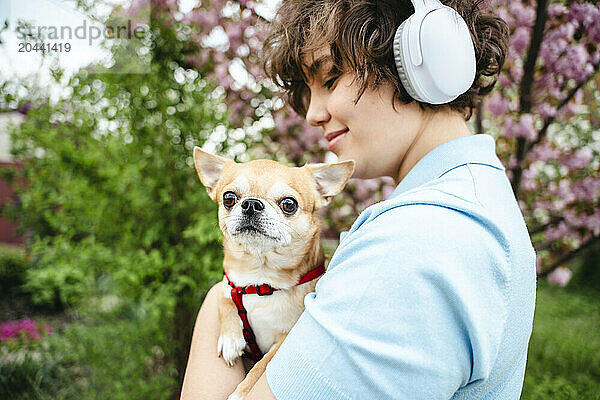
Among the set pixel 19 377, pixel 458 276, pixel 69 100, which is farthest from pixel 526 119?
pixel 19 377

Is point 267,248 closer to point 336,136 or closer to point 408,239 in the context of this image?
point 336,136

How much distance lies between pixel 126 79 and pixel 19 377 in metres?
2.29

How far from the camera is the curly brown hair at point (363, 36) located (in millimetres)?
1147

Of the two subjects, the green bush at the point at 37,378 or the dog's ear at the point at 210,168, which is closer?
the dog's ear at the point at 210,168

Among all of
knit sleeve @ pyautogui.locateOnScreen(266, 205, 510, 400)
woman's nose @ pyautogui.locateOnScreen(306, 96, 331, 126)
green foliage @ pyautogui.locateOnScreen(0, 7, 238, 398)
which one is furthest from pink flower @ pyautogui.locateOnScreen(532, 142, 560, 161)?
knit sleeve @ pyautogui.locateOnScreen(266, 205, 510, 400)

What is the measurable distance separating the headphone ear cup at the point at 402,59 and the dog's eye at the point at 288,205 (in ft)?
1.42

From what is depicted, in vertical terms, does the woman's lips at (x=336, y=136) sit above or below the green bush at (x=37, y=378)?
above

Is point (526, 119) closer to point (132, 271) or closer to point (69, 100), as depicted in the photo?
point (132, 271)

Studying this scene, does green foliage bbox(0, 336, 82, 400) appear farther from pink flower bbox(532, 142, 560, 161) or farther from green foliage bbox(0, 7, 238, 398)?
pink flower bbox(532, 142, 560, 161)

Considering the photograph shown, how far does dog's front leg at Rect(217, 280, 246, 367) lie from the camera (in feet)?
4.34

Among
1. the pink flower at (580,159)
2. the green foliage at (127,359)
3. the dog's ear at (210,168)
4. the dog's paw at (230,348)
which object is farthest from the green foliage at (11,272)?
the pink flower at (580,159)

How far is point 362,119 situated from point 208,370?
Answer: 775mm

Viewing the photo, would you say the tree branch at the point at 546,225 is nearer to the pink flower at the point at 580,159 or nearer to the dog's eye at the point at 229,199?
the pink flower at the point at 580,159

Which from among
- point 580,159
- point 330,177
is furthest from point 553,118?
point 330,177
